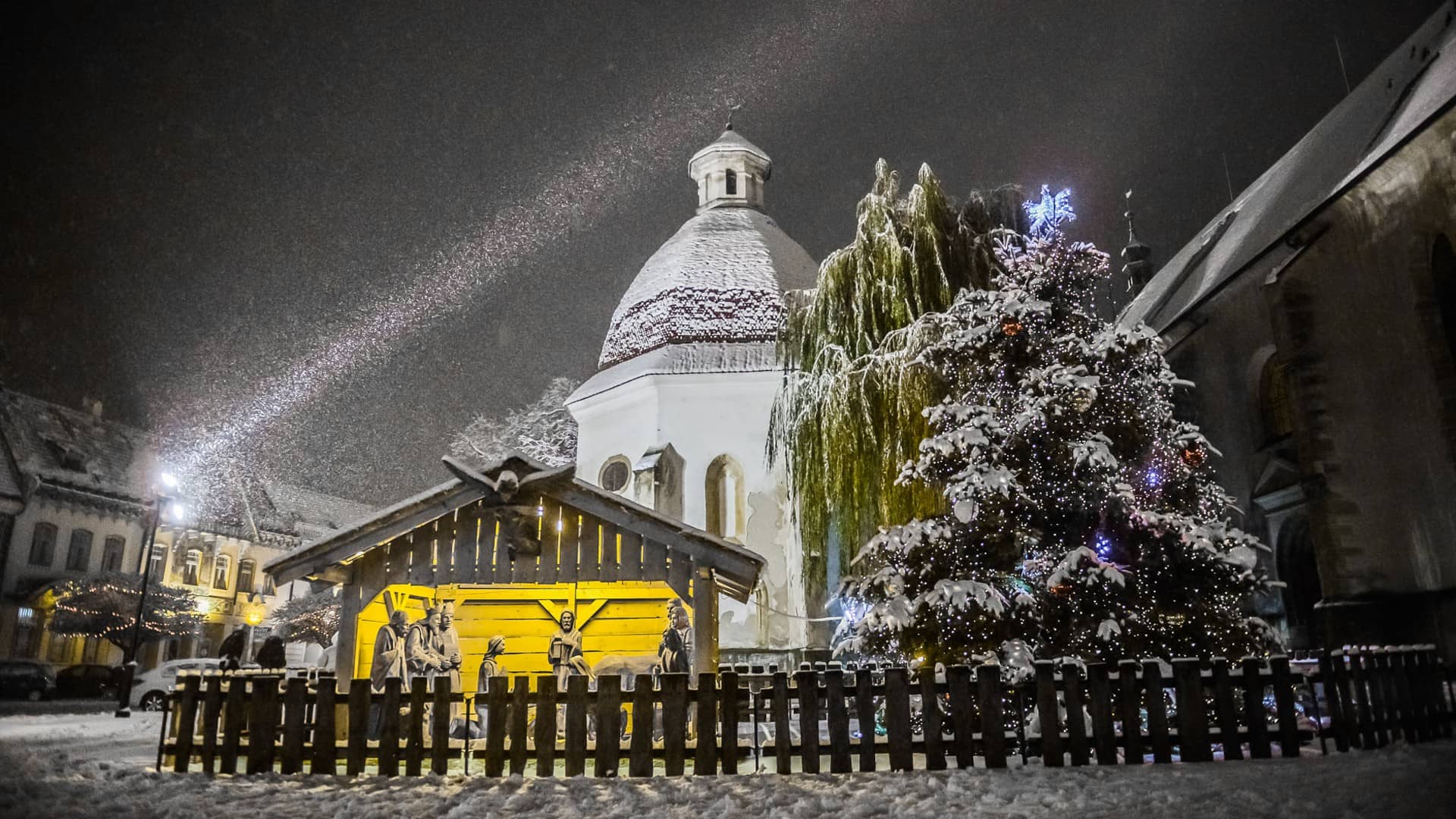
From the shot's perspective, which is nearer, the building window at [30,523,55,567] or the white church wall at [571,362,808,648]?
the white church wall at [571,362,808,648]

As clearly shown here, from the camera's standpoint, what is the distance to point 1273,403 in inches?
846

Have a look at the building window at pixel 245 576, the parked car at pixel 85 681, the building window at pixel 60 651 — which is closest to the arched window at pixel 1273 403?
the parked car at pixel 85 681

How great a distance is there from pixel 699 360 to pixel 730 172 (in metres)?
12.1

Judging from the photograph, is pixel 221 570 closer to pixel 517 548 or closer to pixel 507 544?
pixel 507 544

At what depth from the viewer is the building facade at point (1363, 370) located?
51.3ft

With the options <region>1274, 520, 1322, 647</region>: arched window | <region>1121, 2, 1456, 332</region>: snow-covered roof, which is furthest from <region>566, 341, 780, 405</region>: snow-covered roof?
<region>1274, 520, 1322, 647</region>: arched window

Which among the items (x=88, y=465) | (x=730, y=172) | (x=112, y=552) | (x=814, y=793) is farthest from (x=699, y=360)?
(x=88, y=465)

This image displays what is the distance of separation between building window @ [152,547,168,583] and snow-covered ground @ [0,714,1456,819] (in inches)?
1469

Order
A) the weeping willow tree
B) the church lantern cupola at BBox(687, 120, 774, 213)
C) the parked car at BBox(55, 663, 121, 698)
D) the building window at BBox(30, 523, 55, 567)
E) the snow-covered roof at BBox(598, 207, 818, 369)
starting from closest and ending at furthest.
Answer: the weeping willow tree < the snow-covered roof at BBox(598, 207, 818, 369) < the parked car at BBox(55, 663, 121, 698) < the church lantern cupola at BBox(687, 120, 774, 213) < the building window at BBox(30, 523, 55, 567)

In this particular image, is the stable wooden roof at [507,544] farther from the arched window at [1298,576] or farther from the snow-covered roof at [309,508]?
the snow-covered roof at [309,508]

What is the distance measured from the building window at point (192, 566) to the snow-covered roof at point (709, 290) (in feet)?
93.6

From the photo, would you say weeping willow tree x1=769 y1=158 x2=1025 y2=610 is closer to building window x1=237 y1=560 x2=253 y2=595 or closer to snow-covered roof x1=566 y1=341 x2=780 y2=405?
snow-covered roof x1=566 y1=341 x2=780 y2=405

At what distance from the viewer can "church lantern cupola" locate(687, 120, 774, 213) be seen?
31812 mm

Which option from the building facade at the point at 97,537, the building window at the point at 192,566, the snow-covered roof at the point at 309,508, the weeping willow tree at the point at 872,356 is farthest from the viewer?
the snow-covered roof at the point at 309,508
